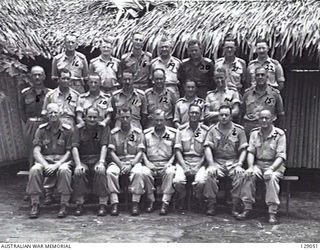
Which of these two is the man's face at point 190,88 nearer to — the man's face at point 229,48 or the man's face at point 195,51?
the man's face at point 195,51

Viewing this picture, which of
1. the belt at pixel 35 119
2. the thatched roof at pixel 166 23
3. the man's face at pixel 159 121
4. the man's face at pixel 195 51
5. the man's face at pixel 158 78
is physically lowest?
the belt at pixel 35 119

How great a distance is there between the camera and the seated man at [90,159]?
7.09m

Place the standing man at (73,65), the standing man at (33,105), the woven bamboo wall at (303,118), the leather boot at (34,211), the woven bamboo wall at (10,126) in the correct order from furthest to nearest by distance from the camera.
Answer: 1. the woven bamboo wall at (10,126)
2. the woven bamboo wall at (303,118)
3. the standing man at (73,65)
4. the standing man at (33,105)
5. the leather boot at (34,211)

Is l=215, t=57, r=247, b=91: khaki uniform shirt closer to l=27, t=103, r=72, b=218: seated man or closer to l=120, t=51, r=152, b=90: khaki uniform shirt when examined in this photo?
l=120, t=51, r=152, b=90: khaki uniform shirt

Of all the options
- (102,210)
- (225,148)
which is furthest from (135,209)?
(225,148)

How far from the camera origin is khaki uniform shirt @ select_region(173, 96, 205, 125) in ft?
24.9

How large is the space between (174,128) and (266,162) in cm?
120

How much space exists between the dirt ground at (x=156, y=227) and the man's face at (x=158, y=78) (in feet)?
4.92

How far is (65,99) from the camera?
765 cm

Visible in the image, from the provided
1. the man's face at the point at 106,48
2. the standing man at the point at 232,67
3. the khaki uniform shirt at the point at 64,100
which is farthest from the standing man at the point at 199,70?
the khaki uniform shirt at the point at 64,100

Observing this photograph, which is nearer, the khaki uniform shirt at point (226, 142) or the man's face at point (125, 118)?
the khaki uniform shirt at point (226, 142)

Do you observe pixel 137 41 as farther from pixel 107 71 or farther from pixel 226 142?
pixel 226 142

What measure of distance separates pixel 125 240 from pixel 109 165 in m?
1.35

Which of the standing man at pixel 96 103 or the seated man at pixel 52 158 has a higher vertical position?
the standing man at pixel 96 103
